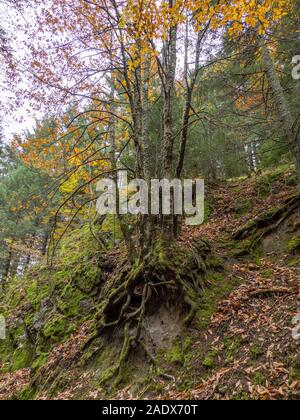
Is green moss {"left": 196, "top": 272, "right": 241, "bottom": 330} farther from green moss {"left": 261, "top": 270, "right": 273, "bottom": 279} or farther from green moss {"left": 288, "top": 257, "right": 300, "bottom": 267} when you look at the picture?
green moss {"left": 288, "top": 257, "right": 300, "bottom": 267}

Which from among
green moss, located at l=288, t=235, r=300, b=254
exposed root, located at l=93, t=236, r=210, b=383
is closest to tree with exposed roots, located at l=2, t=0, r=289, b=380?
exposed root, located at l=93, t=236, r=210, b=383

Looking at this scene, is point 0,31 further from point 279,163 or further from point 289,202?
point 279,163

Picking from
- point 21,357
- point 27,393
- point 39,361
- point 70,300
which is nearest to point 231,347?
point 27,393

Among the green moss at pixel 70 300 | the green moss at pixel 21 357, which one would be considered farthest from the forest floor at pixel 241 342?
the green moss at pixel 70 300

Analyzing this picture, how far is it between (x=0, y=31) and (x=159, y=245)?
19.8ft

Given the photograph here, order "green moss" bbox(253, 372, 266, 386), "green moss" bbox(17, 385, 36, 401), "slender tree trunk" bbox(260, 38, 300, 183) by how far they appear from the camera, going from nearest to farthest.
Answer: "green moss" bbox(253, 372, 266, 386), "green moss" bbox(17, 385, 36, 401), "slender tree trunk" bbox(260, 38, 300, 183)

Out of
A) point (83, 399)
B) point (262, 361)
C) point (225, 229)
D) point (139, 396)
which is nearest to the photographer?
point (262, 361)

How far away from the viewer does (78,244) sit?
446 inches

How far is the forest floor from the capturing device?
3.43 m

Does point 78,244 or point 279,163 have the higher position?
point 279,163

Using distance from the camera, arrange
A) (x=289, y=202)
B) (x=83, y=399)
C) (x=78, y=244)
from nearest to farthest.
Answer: (x=83, y=399)
(x=289, y=202)
(x=78, y=244)

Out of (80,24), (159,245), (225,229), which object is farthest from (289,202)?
(80,24)

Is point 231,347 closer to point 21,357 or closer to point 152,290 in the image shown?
point 152,290

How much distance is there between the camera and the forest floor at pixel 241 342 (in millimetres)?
3434
